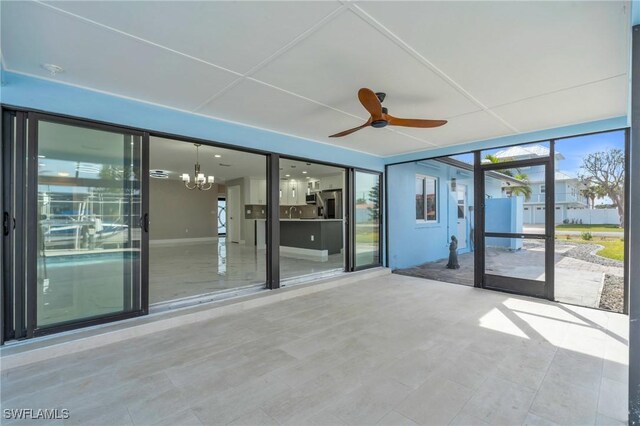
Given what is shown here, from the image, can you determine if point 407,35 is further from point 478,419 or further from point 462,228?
point 462,228

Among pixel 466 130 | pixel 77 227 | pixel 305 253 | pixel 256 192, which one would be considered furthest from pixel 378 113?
pixel 256 192

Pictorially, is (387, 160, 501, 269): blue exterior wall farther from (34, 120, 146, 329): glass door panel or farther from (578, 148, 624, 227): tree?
(34, 120, 146, 329): glass door panel

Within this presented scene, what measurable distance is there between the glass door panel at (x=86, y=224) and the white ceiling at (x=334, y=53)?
24.4 inches

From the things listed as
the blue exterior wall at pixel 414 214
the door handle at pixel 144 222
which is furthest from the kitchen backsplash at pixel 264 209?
the door handle at pixel 144 222

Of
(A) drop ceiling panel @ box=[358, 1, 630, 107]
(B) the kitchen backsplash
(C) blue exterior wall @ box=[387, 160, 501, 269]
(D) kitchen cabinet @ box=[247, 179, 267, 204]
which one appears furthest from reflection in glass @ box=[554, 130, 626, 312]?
(D) kitchen cabinet @ box=[247, 179, 267, 204]

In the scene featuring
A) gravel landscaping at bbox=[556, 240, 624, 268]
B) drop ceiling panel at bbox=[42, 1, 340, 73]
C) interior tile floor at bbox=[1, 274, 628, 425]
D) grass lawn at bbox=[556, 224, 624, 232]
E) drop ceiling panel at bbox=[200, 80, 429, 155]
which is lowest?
interior tile floor at bbox=[1, 274, 628, 425]

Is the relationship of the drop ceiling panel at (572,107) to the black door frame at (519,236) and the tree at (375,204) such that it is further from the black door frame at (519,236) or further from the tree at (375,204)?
the tree at (375,204)

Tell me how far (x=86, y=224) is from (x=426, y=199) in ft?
23.1

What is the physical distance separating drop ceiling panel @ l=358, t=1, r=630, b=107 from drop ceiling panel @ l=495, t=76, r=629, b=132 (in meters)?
0.28

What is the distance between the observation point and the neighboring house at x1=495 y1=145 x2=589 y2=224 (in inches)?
160

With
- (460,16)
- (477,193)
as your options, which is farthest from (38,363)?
(477,193)

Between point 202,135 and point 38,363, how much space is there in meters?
2.71

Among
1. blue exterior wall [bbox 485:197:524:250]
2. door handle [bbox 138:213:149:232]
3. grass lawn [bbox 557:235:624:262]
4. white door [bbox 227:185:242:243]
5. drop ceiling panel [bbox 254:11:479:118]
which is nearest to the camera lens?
drop ceiling panel [bbox 254:11:479:118]

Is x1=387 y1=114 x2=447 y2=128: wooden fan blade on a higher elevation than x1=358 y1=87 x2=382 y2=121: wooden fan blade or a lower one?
lower
